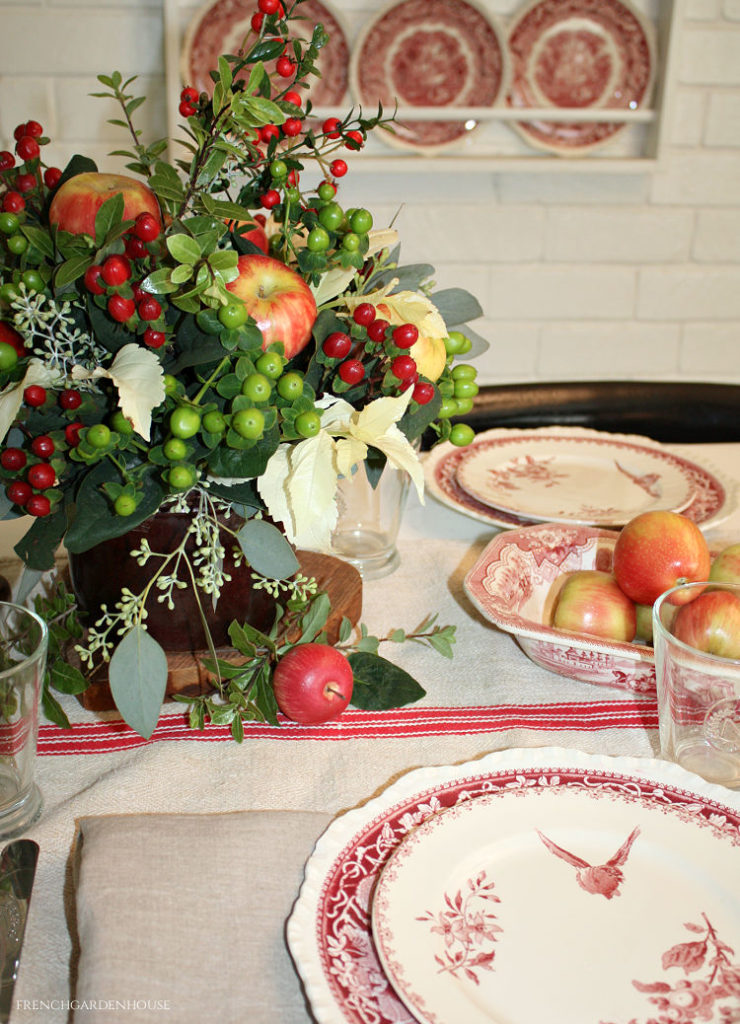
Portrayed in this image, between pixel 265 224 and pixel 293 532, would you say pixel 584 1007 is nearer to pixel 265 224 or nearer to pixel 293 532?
pixel 293 532

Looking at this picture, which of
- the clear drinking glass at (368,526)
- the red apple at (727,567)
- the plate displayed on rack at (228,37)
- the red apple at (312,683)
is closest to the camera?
Answer: the red apple at (312,683)

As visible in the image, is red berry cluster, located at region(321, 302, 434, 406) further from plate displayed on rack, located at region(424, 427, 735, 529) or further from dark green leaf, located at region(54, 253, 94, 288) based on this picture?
plate displayed on rack, located at region(424, 427, 735, 529)

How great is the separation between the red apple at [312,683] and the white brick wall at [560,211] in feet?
4.26

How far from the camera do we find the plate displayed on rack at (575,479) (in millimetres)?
1031

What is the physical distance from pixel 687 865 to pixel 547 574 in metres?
0.35

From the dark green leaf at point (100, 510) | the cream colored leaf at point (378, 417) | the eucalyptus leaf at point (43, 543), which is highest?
the cream colored leaf at point (378, 417)

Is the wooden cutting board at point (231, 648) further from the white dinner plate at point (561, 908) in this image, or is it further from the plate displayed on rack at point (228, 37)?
the plate displayed on rack at point (228, 37)

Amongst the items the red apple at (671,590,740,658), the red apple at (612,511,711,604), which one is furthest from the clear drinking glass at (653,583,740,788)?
the red apple at (612,511,711,604)

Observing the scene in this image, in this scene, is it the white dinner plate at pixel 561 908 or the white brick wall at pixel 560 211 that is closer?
the white dinner plate at pixel 561 908

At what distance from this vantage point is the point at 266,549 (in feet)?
2.16

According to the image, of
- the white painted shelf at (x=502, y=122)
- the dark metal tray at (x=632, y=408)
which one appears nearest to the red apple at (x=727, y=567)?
the dark metal tray at (x=632, y=408)

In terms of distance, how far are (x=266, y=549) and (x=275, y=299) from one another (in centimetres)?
16

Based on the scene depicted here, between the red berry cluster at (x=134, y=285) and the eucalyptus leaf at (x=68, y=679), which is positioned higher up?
the red berry cluster at (x=134, y=285)

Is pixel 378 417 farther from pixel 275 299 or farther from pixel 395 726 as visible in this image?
pixel 395 726
